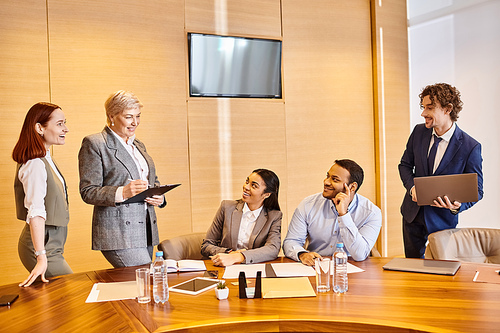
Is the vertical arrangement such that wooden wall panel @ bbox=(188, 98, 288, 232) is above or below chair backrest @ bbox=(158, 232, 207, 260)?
above

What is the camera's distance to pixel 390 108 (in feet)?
19.2

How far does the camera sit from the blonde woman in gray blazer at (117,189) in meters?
2.70

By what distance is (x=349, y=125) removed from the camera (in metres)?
5.75

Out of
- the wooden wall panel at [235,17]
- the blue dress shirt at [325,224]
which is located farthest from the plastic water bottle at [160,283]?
the wooden wall panel at [235,17]

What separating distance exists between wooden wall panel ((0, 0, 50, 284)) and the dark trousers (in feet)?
10.7

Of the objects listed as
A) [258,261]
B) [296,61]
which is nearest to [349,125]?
[296,61]

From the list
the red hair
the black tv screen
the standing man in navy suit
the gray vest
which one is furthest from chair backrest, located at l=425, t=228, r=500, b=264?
the black tv screen

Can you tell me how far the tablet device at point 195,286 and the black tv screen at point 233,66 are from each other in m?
2.94

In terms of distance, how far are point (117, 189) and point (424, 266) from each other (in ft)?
5.60

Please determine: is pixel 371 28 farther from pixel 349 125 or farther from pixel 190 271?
pixel 190 271

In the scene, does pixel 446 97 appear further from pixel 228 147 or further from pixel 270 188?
pixel 228 147

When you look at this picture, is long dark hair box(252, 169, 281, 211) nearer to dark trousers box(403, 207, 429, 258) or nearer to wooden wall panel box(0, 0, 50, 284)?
dark trousers box(403, 207, 429, 258)

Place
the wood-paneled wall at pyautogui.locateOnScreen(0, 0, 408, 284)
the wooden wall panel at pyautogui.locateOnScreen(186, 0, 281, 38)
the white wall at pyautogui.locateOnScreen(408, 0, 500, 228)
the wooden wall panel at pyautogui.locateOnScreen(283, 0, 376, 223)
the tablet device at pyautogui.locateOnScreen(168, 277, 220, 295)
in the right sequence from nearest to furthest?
the tablet device at pyautogui.locateOnScreen(168, 277, 220, 295), the wood-paneled wall at pyautogui.locateOnScreen(0, 0, 408, 284), the wooden wall panel at pyautogui.locateOnScreen(186, 0, 281, 38), the white wall at pyautogui.locateOnScreen(408, 0, 500, 228), the wooden wall panel at pyautogui.locateOnScreen(283, 0, 376, 223)

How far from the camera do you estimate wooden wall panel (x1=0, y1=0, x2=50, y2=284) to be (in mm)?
4113
